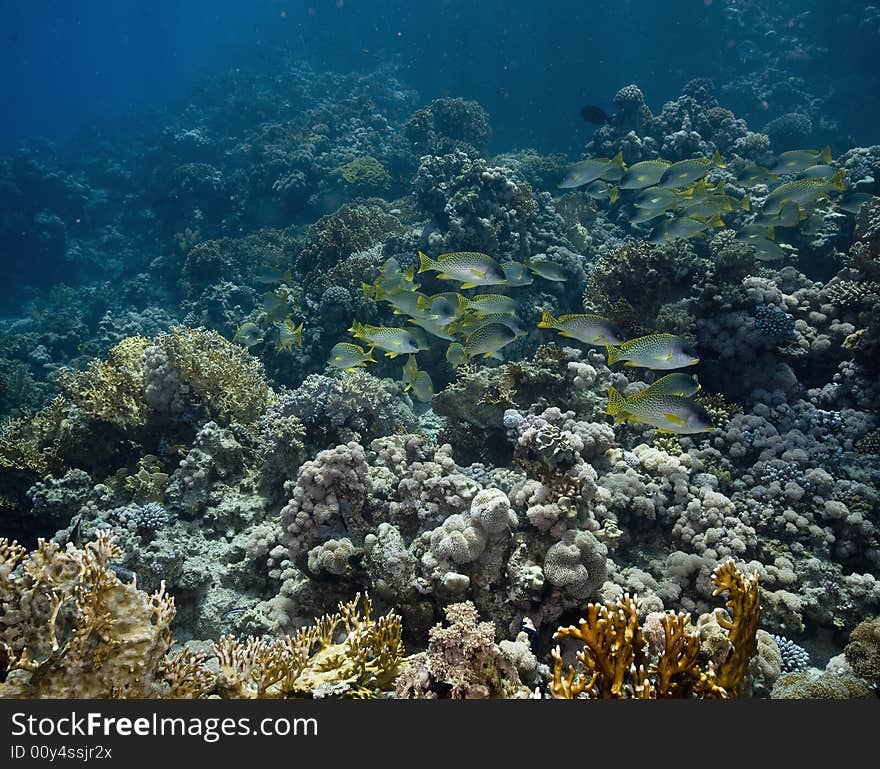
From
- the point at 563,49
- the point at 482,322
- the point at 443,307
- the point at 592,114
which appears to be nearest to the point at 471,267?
the point at 443,307

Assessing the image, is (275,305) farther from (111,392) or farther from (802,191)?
(802,191)

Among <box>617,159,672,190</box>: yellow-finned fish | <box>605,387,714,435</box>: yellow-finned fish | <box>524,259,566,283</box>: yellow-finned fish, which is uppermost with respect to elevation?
<box>617,159,672,190</box>: yellow-finned fish

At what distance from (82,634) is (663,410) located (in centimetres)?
406

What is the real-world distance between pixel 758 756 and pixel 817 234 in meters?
10.1

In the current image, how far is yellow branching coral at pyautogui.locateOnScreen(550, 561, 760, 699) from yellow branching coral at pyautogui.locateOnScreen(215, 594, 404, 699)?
1099 millimetres

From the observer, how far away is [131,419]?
21.8 ft

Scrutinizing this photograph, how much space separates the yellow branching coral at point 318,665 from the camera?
111 inches

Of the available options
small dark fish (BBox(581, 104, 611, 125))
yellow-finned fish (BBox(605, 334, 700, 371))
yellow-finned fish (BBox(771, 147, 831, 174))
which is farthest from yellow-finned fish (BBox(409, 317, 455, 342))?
small dark fish (BBox(581, 104, 611, 125))

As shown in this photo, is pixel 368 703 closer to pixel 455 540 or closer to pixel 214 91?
pixel 455 540

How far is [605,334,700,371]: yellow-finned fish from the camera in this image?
4.46m

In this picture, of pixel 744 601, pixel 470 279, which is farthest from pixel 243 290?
pixel 744 601

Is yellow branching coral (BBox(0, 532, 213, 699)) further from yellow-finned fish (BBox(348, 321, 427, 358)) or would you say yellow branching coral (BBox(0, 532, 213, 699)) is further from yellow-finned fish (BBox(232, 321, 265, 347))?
yellow-finned fish (BBox(232, 321, 265, 347))

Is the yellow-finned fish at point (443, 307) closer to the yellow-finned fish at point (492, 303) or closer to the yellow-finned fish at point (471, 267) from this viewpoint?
the yellow-finned fish at point (492, 303)

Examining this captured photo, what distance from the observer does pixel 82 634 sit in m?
2.58
